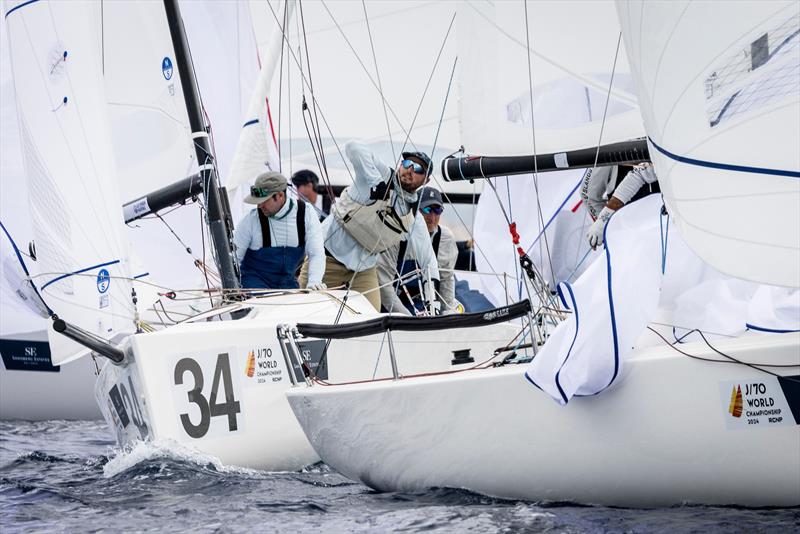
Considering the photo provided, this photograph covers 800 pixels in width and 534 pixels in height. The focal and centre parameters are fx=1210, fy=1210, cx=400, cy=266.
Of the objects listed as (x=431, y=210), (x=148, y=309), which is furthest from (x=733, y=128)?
(x=431, y=210)

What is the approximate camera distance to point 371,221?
6008 millimetres

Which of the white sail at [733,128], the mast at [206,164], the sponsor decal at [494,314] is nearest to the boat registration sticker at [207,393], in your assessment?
the mast at [206,164]

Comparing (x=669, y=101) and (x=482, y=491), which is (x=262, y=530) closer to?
(x=482, y=491)

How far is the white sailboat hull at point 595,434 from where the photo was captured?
10.6 ft

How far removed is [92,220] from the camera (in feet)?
18.2

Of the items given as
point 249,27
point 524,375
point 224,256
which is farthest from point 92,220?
point 249,27

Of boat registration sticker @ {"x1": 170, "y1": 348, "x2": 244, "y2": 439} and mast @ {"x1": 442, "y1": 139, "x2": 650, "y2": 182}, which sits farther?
boat registration sticker @ {"x1": 170, "y1": 348, "x2": 244, "y2": 439}

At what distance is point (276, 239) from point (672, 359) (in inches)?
120

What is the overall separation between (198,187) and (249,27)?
361 cm

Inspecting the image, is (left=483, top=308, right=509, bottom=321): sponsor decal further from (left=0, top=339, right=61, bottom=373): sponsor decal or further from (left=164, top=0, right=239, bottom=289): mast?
(left=0, top=339, right=61, bottom=373): sponsor decal

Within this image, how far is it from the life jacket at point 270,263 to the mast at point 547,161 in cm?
101

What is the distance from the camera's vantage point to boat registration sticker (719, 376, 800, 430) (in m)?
3.19

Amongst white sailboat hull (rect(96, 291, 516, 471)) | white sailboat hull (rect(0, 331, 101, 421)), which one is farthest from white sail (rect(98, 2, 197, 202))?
white sailboat hull (rect(96, 291, 516, 471))

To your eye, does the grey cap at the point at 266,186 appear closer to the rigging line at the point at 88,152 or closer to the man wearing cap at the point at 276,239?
the man wearing cap at the point at 276,239
